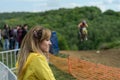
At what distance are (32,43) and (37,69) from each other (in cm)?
→ 28

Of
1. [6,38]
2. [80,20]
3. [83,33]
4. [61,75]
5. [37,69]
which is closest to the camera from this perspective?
[37,69]

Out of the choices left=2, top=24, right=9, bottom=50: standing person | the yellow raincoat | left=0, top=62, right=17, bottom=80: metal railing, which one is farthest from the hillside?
the yellow raincoat

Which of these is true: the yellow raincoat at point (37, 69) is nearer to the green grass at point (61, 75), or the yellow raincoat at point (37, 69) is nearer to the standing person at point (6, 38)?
the green grass at point (61, 75)

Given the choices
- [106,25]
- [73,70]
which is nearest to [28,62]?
[73,70]

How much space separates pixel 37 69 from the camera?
3.83m

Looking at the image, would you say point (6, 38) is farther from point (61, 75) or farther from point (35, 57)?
point (35, 57)

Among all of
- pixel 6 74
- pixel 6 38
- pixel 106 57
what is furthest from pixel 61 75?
pixel 6 38

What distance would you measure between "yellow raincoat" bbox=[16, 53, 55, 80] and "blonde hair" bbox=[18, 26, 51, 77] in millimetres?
66

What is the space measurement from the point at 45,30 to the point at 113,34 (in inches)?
1710

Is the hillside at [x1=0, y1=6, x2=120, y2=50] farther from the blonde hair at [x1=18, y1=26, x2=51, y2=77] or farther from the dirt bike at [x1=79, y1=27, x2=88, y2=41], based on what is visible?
the blonde hair at [x1=18, y1=26, x2=51, y2=77]

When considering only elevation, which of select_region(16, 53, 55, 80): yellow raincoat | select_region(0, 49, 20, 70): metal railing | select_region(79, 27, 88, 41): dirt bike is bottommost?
select_region(79, 27, 88, 41): dirt bike

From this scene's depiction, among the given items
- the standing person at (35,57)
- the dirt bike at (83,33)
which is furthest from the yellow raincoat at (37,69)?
the dirt bike at (83,33)

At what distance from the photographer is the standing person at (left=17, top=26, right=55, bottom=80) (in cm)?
383

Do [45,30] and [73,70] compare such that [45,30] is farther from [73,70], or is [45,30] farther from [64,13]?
[64,13]
